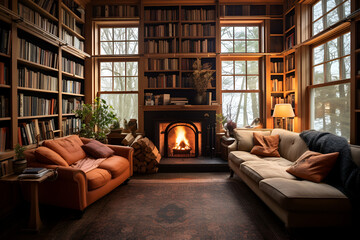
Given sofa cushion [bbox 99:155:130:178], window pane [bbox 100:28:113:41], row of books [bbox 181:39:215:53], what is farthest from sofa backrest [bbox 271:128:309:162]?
window pane [bbox 100:28:113:41]

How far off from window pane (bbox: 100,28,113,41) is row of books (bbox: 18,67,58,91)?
182cm

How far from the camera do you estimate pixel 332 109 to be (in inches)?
139

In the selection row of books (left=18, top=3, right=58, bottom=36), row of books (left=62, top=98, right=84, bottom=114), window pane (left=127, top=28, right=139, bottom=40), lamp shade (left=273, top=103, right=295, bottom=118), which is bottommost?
lamp shade (left=273, top=103, right=295, bottom=118)

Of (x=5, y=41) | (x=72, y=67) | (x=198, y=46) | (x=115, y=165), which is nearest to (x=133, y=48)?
(x=72, y=67)

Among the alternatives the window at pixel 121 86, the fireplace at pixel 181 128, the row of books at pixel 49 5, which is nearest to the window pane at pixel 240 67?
the fireplace at pixel 181 128

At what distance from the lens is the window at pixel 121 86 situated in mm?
4988

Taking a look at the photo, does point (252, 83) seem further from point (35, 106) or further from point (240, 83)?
point (35, 106)

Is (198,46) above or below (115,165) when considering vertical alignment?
above

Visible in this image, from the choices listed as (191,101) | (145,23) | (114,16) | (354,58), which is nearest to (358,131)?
(354,58)

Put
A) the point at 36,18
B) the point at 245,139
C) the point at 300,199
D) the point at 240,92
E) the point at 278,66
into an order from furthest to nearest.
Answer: the point at 240,92, the point at 278,66, the point at 245,139, the point at 36,18, the point at 300,199

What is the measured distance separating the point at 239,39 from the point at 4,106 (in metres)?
4.74

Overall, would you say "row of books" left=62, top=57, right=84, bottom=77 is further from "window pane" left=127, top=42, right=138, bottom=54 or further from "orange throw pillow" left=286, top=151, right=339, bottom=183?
"orange throw pillow" left=286, top=151, right=339, bottom=183

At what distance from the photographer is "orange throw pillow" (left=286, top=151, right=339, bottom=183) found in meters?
2.21

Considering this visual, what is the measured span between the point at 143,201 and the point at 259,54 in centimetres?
404
